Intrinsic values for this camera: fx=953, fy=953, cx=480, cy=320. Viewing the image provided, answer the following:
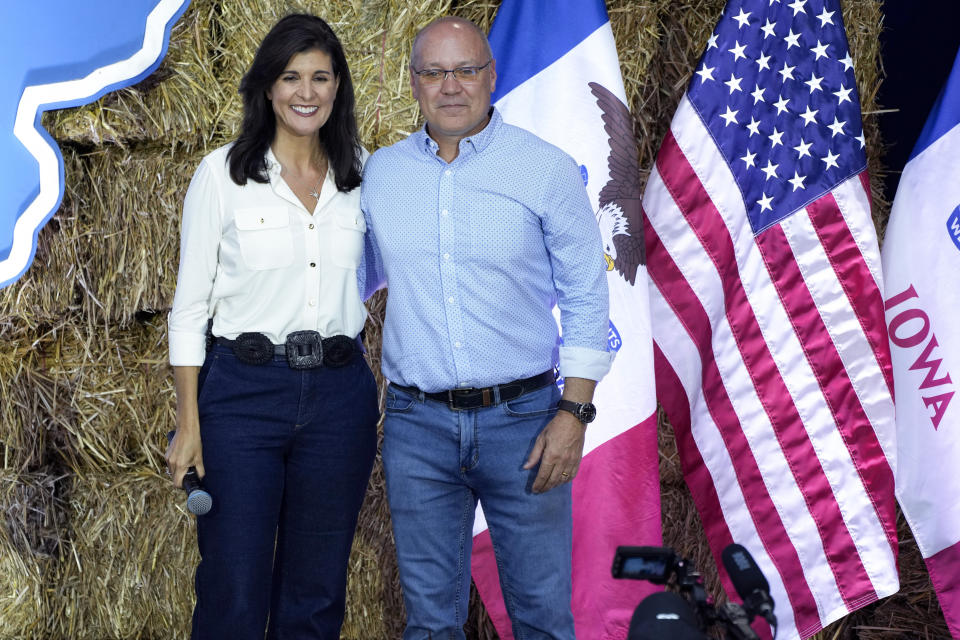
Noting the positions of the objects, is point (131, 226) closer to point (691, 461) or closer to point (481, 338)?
point (481, 338)

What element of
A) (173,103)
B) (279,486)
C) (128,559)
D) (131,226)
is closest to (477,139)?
(279,486)

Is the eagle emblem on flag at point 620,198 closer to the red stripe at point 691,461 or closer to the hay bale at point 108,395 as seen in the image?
the red stripe at point 691,461

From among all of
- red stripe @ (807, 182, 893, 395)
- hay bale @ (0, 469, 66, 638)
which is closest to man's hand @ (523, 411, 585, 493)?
red stripe @ (807, 182, 893, 395)

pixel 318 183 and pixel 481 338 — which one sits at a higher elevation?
pixel 318 183

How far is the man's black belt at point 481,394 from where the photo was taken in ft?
6.32

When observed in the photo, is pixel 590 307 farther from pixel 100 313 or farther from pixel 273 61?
pixel 100 313

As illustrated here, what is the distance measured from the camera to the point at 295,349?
1.96 meters

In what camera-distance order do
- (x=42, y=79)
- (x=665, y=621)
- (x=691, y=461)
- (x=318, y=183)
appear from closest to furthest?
(x=665, y=621)
(x=318, y=183)
(x=42, y=79)
(x=691, y=461)

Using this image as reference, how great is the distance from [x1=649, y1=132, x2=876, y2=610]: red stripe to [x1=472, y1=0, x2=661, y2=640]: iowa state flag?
14 centimetres

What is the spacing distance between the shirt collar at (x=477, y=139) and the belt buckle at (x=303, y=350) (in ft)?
1.49

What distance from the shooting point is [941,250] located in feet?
8.27

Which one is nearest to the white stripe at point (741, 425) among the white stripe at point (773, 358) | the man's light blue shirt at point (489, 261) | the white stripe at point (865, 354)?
the white stripe at point (773, 358)

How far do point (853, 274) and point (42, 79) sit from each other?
86.9 inches

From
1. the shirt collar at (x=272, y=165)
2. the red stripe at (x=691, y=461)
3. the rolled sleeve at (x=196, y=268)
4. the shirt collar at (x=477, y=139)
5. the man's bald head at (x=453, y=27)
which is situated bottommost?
the red stripe at (x=691, y=461)
